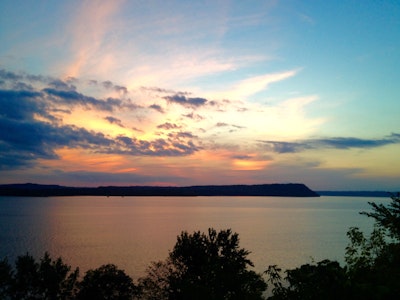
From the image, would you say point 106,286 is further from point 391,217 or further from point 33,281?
point 391,217

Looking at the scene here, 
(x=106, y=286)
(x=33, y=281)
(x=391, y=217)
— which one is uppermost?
(x=391, y=217)

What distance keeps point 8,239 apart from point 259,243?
95.6 metres

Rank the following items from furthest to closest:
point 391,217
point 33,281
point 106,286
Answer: point 33,281 < point 106,286 < point 391,217

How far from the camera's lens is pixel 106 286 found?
4775 centimetres

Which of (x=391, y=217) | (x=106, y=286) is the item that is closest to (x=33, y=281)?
(x=106, y=286)

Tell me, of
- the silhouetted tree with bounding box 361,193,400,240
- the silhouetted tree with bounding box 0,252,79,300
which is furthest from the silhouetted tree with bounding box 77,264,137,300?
the silhouetted tree with bounding box 361,193,400,240

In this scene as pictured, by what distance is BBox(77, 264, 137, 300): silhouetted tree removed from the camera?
47.0 metres

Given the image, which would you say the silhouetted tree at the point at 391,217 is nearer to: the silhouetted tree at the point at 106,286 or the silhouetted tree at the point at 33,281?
the silhouetted tree at the point at 106,286

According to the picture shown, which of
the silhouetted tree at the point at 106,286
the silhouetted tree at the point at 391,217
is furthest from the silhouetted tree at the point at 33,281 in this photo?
the silhouetted tree at the point at 391,217

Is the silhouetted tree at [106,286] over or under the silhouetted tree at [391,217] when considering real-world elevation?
under

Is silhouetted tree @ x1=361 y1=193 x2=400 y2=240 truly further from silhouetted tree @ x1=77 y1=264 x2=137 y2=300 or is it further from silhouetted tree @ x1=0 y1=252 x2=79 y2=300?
silhouetted tree @ x1=0 y1=252 x2=79 y2=300

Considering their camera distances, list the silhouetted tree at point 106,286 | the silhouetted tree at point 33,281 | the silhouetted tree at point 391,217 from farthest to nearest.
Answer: the silhouetted tree at point 33,281
the silhouetted tree at point 106,286
the silhouetted tree at point 391,217

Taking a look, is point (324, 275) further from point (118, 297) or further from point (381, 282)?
point (118, 297)

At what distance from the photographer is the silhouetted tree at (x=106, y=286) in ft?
154
